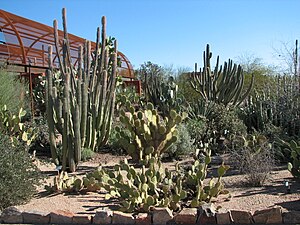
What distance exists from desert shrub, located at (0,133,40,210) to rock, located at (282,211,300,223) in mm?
3593

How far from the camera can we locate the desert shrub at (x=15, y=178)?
17.7 feet

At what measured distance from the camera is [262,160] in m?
6.32

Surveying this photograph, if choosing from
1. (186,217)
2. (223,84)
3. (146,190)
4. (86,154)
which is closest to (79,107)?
(86,154)

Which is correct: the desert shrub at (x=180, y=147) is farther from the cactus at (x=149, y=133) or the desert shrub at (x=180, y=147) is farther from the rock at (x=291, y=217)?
the rock at (x=291, y=217)

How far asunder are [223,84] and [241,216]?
10734mm

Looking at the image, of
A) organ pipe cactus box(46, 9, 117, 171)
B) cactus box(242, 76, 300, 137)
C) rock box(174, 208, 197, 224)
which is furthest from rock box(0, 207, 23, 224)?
cactus box(242, 76, 300, 137)

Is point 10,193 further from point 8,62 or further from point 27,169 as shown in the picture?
point 8,62

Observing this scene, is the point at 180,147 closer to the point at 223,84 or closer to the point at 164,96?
the point at 164,96

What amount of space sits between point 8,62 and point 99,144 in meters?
7.39

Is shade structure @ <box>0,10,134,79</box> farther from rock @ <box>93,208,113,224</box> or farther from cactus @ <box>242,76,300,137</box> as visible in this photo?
rock @ <box>93,208,113,224</box>

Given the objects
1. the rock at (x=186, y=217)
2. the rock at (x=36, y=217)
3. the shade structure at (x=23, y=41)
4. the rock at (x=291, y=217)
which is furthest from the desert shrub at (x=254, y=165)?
the shade structure at (x=23, y=41)

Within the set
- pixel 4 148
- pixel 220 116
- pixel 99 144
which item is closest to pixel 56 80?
pixel 99 144

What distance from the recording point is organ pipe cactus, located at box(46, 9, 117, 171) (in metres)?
7.73

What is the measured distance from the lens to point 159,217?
15.5 ft
